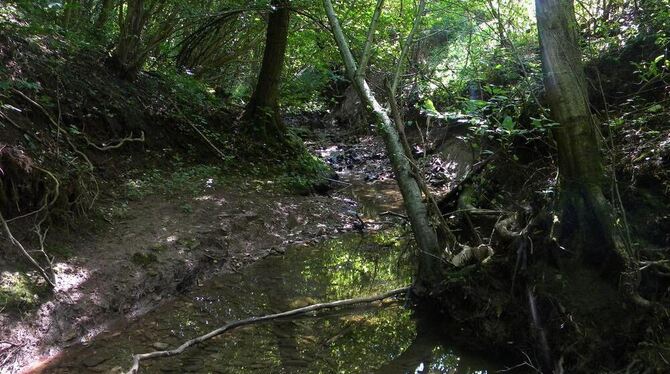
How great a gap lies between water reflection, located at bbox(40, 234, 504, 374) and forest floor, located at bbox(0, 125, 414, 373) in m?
0.26

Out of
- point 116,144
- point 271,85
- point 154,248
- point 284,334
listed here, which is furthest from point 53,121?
point 271,85

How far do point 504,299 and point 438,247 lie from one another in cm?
101

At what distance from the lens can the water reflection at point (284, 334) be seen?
463 cm

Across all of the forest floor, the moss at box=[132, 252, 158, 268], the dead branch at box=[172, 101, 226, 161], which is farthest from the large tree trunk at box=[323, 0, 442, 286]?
the dead branch at box=[172, 101, 226, 161]

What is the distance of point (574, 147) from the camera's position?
14.1ft

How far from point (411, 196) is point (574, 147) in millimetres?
2025

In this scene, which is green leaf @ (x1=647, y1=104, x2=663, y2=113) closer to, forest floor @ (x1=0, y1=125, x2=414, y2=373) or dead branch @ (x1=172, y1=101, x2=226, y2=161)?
forest floor @ (x1=0, y1=125, x2=414, y2=373)

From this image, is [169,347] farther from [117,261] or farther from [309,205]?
[309,205]

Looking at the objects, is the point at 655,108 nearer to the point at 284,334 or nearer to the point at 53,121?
the point at 284,334

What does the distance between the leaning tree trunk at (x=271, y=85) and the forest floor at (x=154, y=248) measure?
201 cm

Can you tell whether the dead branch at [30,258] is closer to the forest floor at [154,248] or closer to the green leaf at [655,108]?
the forest floor at [154,248]

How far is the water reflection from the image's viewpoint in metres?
4.63

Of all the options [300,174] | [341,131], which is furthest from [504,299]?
[341,131]

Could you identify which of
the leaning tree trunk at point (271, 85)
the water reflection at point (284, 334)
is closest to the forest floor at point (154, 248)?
the water reflection at point (284, 334)
